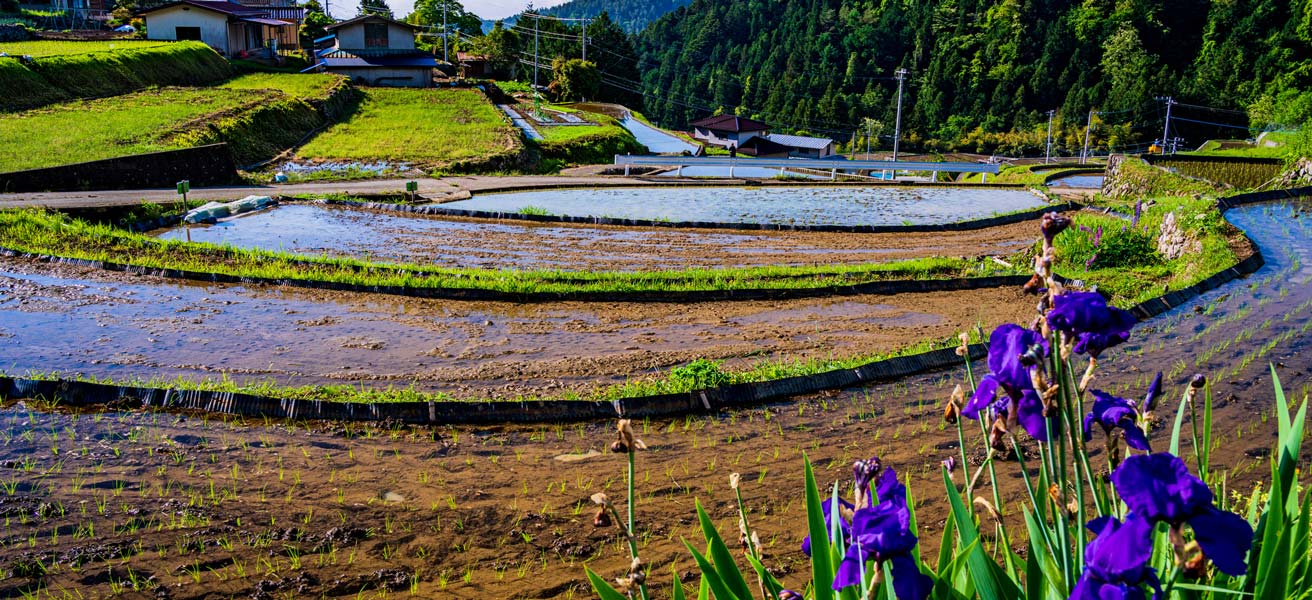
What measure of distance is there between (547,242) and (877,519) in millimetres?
13783

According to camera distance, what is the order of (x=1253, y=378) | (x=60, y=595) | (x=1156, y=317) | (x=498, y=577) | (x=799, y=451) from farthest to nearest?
(x=1156, y=317)
(x=1253, y=378)
(x=799, y=451)
(x=498, y=577)
(x=60, y=595)

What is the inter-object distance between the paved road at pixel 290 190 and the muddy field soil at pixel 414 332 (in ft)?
17.4

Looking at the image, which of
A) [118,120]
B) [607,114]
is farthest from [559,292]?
[607,114]

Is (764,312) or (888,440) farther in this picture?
(764,312)

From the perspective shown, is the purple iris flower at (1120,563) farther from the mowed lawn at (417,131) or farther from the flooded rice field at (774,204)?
the mowed lawn at (417,131)

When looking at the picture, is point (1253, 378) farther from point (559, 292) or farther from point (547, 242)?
point (547, 242)

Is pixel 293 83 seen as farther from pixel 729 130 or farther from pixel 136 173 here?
pixel 729 130

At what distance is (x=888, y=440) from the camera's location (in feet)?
20.5

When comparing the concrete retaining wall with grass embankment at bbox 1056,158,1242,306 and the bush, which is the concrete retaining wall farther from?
grass embankment at bbox 1056,158,1242,306

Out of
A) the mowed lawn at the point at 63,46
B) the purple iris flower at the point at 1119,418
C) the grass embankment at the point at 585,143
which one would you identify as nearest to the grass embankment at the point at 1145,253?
the purple iris flower at the point at 1119,418

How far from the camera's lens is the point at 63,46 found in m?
35.7

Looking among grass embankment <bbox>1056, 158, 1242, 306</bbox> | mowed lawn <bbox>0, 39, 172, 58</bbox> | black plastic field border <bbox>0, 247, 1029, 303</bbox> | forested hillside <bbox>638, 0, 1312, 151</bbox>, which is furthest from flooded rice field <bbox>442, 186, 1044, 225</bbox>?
forested hillside <bbox>638, 0, 1312, 151</bbox>

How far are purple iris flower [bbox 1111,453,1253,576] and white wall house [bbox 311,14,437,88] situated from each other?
46.1 meters

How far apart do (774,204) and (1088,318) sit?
20.2m
